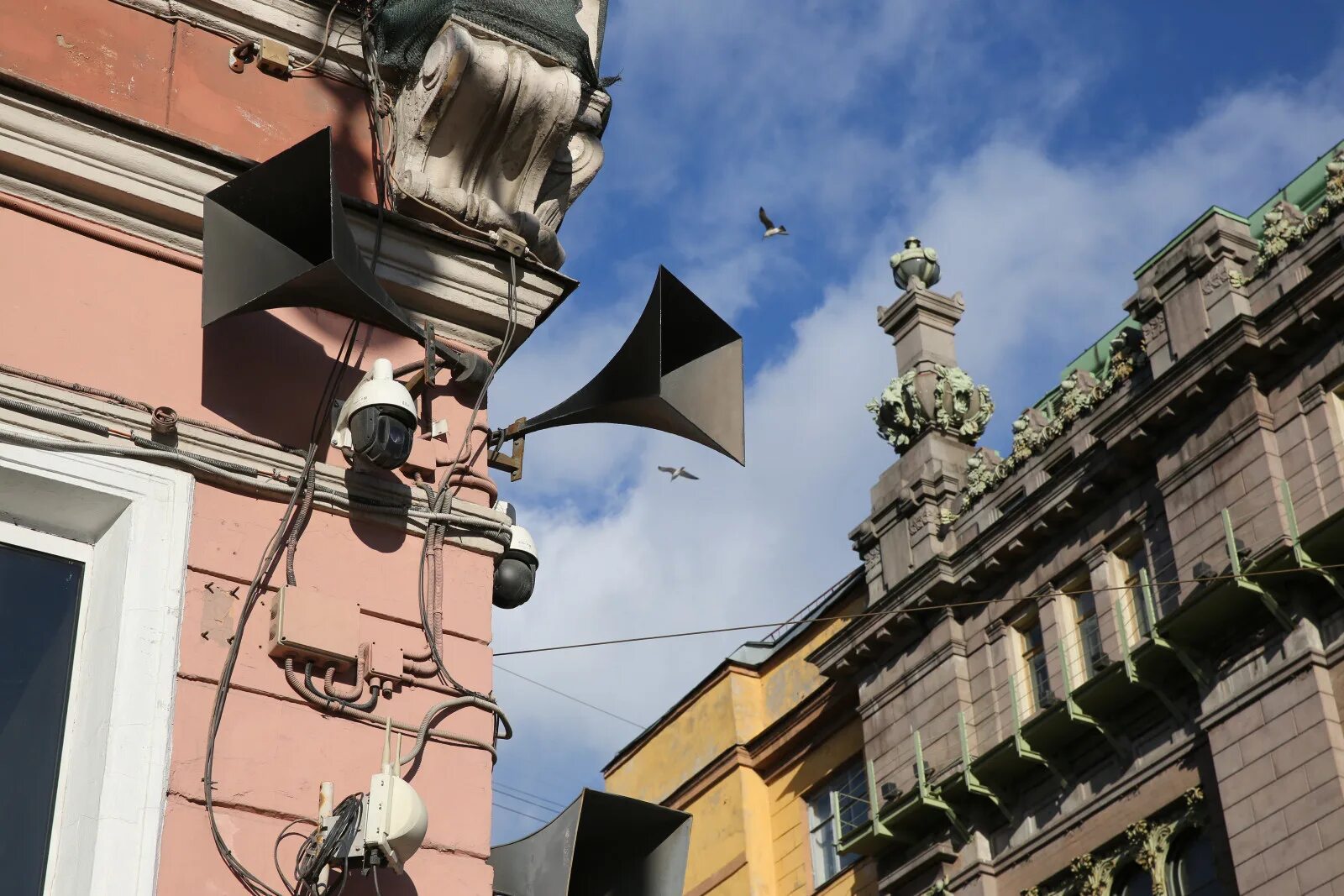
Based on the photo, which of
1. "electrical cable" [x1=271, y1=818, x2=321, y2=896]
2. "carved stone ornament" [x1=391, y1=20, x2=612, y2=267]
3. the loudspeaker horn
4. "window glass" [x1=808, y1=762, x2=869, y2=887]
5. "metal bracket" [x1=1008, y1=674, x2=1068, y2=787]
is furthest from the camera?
"window glass" [x1=808, y1=762, x2=869, y2=887]

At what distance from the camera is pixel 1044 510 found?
2616 centimetres

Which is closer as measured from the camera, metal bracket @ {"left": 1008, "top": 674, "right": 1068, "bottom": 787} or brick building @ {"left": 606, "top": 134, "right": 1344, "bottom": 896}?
brick building @ {"left": 606, "top": 134, "right": 1344, "bottom": 896}

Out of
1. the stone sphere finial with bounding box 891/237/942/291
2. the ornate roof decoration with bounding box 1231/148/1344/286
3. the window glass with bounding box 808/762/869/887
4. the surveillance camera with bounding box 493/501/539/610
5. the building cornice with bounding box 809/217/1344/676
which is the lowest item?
the surveillance camera with bounding box 493/501/539/610

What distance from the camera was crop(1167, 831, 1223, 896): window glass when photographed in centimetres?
2233

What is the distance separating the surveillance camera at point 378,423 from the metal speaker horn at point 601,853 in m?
1.59

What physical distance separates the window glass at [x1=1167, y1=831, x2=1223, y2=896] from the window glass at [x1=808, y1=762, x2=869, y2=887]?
617 cm

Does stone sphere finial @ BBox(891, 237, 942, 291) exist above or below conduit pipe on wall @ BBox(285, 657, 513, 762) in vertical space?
above

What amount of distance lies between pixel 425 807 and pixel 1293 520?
57.6 ft

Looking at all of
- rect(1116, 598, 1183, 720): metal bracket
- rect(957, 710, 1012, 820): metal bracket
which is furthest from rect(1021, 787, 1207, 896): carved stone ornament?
rect(957, 710, 1012, 820): metal bracket

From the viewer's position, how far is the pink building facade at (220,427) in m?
6.39

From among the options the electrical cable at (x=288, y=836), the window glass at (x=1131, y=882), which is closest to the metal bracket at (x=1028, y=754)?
the window glass at (x=1131, y=882)

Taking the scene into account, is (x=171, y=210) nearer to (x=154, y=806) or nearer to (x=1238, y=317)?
(x=154, y=806)

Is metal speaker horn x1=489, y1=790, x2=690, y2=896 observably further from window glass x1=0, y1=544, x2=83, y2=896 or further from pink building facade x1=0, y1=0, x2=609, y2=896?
window glass x1=0, y1=544, x2=83, y2=896

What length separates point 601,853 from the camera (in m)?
7.91
